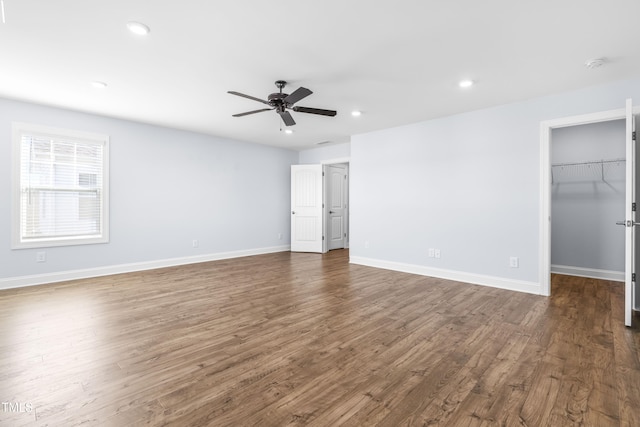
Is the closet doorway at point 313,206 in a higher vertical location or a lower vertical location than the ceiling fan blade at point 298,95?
lower

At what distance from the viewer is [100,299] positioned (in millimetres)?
3654

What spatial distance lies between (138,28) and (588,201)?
6.45 metres

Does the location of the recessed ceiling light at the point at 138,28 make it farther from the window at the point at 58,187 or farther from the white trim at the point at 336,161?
the white trim at the point at 336,161

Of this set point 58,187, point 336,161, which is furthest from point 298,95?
point 58,187

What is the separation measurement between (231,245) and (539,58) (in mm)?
5943

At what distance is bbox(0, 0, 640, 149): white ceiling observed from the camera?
2.20 m

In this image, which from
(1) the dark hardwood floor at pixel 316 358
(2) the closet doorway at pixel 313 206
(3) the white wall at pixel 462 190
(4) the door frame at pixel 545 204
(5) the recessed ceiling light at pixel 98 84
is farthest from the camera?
(2) the closet doorway at pixel 313 206

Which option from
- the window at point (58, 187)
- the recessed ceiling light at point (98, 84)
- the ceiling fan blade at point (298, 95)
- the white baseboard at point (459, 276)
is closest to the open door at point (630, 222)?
the white baseboard at point (459, 276)

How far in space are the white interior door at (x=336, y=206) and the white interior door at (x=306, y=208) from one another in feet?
1.01

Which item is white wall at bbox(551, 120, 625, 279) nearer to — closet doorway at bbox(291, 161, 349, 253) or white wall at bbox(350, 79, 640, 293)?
white wall at bbox(350, 79, 640, 293)

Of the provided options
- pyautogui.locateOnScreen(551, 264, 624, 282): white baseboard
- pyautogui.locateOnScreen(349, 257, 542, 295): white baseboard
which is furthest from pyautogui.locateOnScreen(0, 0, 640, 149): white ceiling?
pyautogui.locateOnScreen(551, 264, 624, 282): white baseboard

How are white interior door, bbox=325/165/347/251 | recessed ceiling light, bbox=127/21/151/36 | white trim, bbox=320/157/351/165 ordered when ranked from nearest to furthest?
recessed ceiling light, bbox=127/21/151/36 → white trim, bbox=320/157/351/165 → white interior door, bbox=325/165/347/251

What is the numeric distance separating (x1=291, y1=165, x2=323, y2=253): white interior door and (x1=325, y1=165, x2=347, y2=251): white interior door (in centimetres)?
31

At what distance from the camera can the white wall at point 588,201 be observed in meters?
4.62
